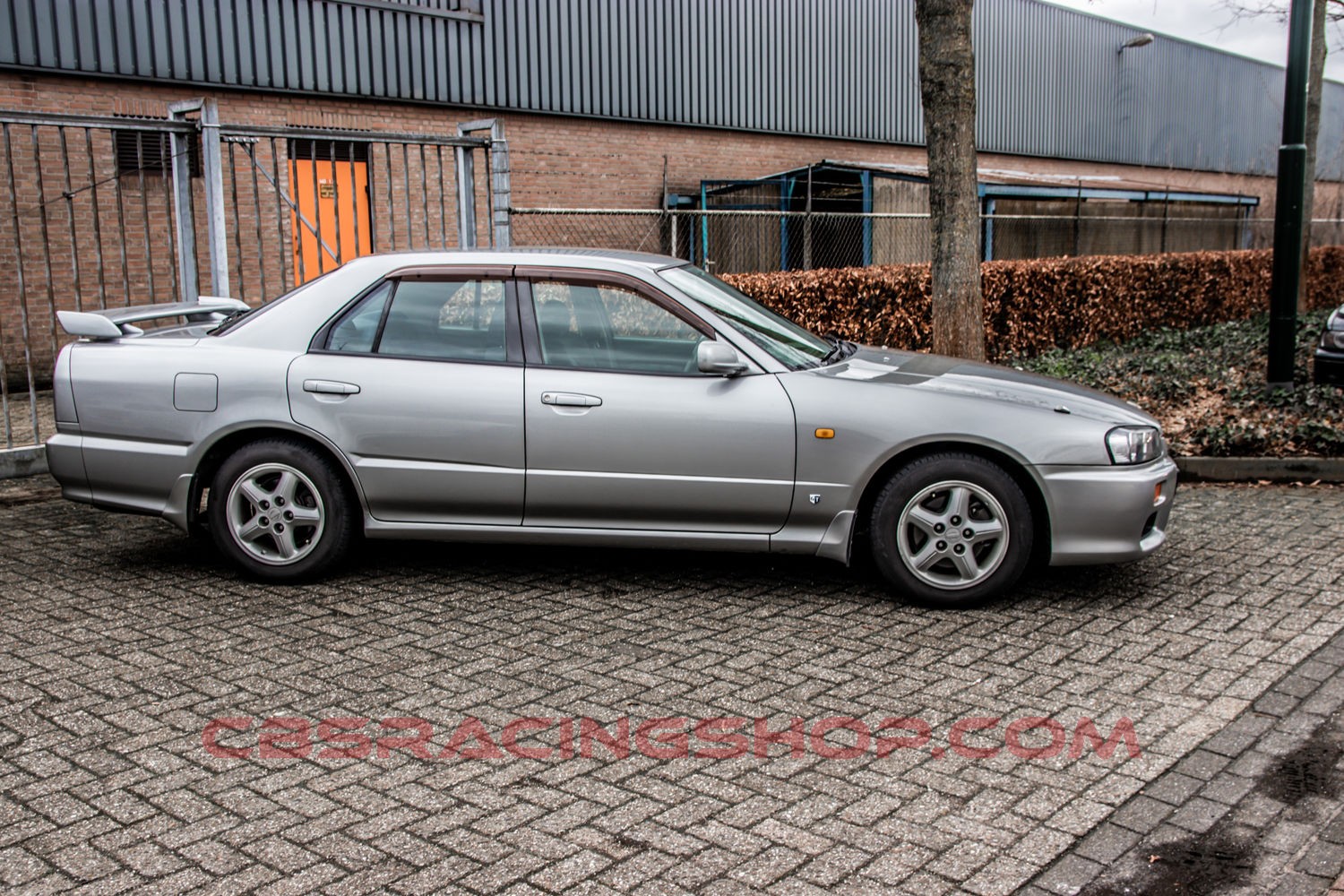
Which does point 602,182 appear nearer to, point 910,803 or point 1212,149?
point 910,803

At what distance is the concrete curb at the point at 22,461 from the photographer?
24.0 ft

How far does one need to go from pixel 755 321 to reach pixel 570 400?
1.04 metres

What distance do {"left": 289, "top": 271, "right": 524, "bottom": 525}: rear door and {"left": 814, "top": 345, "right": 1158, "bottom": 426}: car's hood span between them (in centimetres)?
151

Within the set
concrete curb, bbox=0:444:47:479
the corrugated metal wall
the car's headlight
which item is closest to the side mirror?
the car's headlight

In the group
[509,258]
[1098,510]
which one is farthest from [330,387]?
[1098,510]

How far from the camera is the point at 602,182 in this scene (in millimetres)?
18984

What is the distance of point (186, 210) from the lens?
8469 millimetres

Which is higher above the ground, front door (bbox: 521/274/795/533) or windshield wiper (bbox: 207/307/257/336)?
windshield wiper (bbox: 207/307/257/336)

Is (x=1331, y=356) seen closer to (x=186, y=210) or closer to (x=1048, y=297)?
(x=1048, y=297)

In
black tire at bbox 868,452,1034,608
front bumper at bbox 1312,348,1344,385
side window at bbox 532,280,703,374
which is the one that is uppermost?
side window at bbox 532,280,703,374

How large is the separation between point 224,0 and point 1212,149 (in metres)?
29.9

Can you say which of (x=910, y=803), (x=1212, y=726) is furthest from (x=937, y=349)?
(x=910, y=803)

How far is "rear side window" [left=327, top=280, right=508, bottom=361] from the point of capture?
18.5 ft

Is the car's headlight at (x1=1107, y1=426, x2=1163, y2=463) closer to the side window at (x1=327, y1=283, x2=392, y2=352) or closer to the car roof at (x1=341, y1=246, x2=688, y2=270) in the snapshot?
the car roof at (x1=341, y1=246, x2=688, y2=270)
